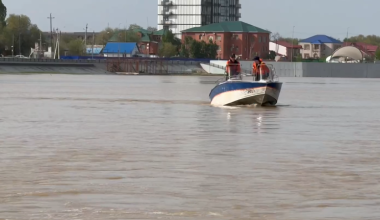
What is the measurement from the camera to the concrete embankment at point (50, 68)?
135625 millimetres

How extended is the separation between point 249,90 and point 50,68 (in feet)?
364

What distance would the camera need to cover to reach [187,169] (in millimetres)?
17156

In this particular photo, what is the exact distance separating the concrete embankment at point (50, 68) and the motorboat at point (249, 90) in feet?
319

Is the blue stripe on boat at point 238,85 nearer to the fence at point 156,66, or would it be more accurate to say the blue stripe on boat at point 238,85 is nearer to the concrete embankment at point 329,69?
the concrete embankment at point 329,69

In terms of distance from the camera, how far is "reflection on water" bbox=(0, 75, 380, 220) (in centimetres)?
1305

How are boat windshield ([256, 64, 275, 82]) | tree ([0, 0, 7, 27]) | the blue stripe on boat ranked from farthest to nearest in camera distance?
tree ([0, 0, 7, 27])
boat windshield ([256, 64, 275, 82])
the blue stripe on boat

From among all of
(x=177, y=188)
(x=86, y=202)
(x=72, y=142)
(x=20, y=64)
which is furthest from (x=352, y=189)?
(x=20, y=64)

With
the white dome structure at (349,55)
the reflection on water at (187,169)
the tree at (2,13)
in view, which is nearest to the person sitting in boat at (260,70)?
the reflection on water at (187,169)

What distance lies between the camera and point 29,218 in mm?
12219

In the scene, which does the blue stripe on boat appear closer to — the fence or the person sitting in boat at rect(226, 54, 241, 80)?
the person sitting in boat at rect(226, 54, 241, 80)

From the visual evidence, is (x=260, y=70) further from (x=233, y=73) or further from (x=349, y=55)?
(x=349, y=55)

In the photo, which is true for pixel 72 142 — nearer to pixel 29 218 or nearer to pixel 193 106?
pixel 29 218

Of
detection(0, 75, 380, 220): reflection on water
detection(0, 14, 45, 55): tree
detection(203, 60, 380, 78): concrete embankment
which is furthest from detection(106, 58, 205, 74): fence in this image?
detection(0, 75, 380, 220): reflection on water

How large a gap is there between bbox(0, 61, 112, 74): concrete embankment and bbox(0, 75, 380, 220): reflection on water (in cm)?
10612
